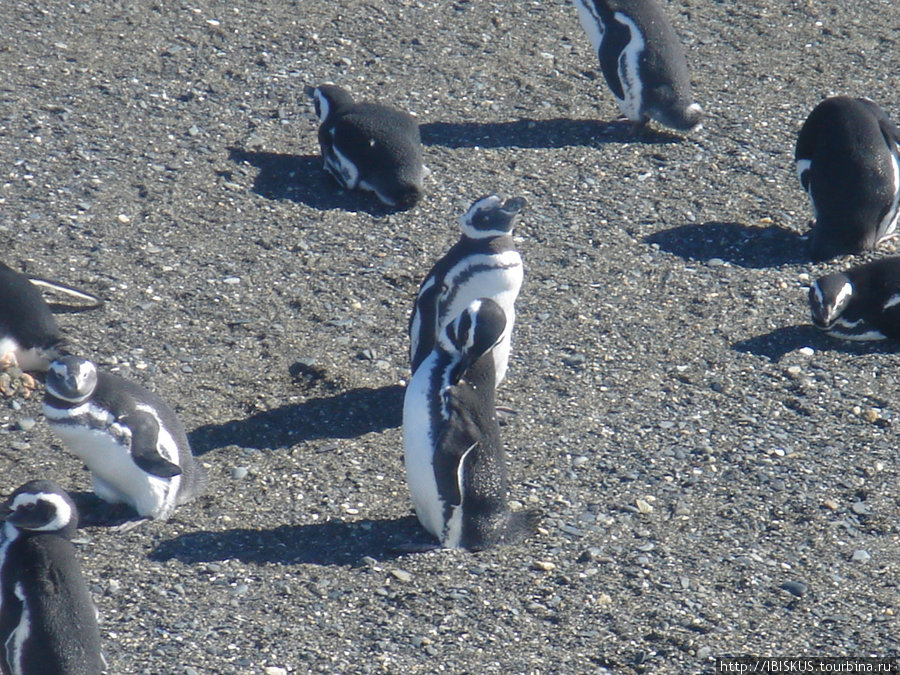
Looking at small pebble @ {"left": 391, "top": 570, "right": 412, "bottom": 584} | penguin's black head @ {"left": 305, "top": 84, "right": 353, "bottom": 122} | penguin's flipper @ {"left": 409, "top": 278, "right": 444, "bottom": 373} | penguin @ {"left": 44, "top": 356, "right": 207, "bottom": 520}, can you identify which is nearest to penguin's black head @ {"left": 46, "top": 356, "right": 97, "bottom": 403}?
penguin @ {"left": 44, "top": 356, "right": 207, "bottom": 520}

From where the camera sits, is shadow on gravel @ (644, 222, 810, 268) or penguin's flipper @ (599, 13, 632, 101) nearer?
shadow on gravel @ (644, 222, 810, 268)

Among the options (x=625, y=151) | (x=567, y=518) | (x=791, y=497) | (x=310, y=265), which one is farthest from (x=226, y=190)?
(x=791, y=497)

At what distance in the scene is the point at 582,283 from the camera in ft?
18.4

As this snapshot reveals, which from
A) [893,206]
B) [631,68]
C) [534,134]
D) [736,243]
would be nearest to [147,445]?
[736,243]

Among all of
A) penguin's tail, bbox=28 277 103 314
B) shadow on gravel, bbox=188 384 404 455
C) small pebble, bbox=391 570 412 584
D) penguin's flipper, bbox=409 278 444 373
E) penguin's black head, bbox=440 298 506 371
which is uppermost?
penguin's black head, bbox=440 298 506 371

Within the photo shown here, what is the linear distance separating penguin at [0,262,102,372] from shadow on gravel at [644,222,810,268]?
9.86ft

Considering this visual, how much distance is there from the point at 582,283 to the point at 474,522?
206 cm

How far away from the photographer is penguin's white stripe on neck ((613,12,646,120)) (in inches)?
265

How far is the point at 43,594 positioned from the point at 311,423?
5.08ft

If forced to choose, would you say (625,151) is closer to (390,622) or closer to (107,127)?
(107,127)

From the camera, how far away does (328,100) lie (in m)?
6.26

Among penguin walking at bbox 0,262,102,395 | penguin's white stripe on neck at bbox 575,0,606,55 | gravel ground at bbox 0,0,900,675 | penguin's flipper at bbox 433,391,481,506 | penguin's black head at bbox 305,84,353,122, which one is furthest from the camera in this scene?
penguin's white stripe on neck at bbox 575,0,606,55

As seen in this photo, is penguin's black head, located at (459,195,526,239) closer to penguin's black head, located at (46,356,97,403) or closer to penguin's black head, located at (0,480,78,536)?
penguin's black head, located at (46,356,97,403)

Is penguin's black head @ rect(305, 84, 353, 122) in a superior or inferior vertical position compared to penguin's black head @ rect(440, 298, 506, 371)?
inferior
